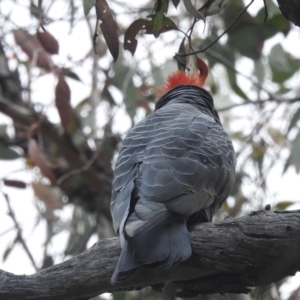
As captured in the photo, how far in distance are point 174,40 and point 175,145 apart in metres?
2.55

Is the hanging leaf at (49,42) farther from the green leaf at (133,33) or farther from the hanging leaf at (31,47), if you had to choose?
the green leaf at (133,33)

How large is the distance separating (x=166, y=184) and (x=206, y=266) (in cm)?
35

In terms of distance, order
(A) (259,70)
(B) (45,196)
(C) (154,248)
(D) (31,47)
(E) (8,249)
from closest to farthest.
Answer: (C) (154,248), (D) (31,47), (A) (259,70), (B) (45,196), (E) (8,249)

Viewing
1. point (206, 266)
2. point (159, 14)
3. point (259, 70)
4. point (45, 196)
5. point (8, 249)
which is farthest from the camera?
point (8, 249)

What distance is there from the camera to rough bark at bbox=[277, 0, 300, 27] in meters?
2.33

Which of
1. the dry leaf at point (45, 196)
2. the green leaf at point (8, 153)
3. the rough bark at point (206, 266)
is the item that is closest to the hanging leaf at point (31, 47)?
the green leaf at point (8, 153)

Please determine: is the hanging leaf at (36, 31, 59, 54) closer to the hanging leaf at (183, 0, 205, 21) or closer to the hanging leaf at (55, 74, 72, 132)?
the hanging leaf at (55, 74, 72, 132)

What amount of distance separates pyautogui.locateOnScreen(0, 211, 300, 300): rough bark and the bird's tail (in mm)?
113

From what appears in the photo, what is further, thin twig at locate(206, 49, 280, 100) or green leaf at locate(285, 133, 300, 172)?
thin twig at locate(206, 49, 280, 100)

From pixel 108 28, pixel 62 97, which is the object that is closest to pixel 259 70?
pixel 62 97

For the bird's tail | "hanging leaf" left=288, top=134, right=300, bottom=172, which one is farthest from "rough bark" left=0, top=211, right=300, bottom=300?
"hanging leaf" left=288, top=134, right=300, bottom=172

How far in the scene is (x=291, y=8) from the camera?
92.7 inches

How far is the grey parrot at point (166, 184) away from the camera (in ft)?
7.23

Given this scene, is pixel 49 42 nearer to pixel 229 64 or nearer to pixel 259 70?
pixel 229 64
